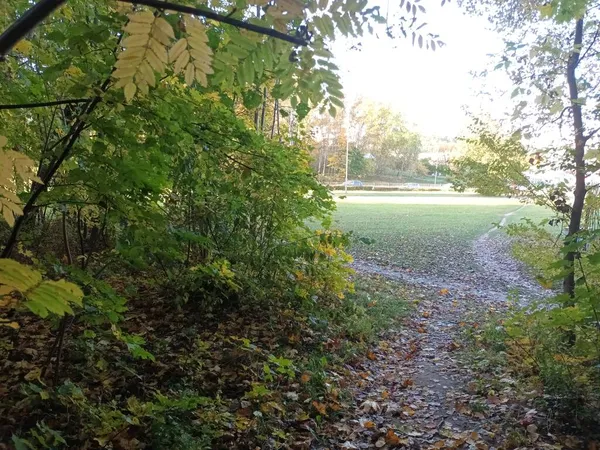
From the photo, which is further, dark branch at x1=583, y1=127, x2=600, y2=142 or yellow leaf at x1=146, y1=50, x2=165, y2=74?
dark branch at x1=583, y1=127, x2=600, y2=142

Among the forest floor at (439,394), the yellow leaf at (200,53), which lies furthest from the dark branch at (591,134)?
the yellow leaf at (200,53)

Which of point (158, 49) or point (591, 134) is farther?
point (591, 134)

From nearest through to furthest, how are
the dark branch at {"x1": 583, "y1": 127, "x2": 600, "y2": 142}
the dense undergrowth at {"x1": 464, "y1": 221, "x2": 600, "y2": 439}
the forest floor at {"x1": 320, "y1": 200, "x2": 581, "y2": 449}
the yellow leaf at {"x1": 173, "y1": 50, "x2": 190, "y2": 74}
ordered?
the yellow leaf at {"x1": 173, "y1": 50, "x2": 190, "y2": 74} → the dense undergrowth at {"x1": 464, "y1": 221, "x2": 600, "y2": 439} → the forest floor at {"x1": 320, "y1": 200, "x2": 581, "y2": 449} → the dark branch at {"x1": 583, "y1": 127, "x2": 600, "y2": 142}

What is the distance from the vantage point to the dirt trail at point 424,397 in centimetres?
388

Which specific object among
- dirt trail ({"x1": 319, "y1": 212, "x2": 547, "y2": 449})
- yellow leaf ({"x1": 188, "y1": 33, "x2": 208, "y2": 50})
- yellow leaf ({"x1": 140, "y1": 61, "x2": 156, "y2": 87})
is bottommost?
dirt trail ({"x1": 319, "y1": 212, "x2": 547, "y2": 449})

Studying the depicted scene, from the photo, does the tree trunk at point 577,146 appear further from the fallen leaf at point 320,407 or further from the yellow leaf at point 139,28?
the yellow leaf at point 139,28

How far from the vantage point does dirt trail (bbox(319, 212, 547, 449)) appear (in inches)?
153

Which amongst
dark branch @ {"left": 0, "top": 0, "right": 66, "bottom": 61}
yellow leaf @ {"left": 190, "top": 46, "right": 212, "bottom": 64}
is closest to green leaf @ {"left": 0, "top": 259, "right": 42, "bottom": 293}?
dark branch @ {"left": 0, "top": 0, "right": 66, "bottom": 61}

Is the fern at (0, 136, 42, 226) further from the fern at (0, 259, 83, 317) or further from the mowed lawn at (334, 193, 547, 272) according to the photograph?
the mowed lawn at (334, 193, 547, 272)

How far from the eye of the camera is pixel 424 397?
4.79 metres

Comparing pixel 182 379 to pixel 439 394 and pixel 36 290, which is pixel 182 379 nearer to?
pixel 439 394

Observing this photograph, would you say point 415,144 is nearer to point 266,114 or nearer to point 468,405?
point 266,114

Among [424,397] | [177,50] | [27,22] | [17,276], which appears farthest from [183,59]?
[424,397]

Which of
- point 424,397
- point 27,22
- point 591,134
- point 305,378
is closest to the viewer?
point 27,22
